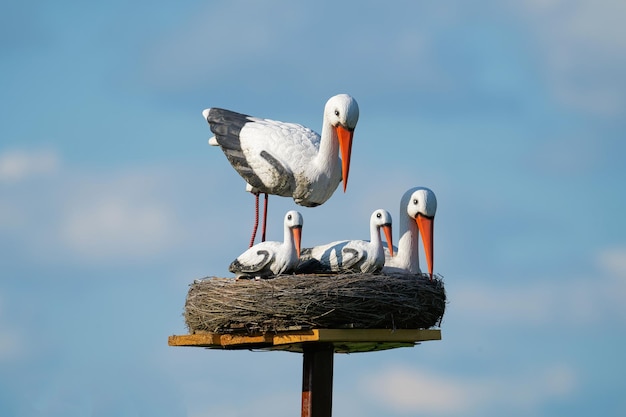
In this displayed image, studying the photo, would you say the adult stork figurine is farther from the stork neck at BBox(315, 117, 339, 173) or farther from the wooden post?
the wooden post

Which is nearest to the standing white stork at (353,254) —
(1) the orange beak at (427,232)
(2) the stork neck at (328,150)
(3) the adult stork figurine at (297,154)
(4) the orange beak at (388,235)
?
(4) the orange beak at (388,235)

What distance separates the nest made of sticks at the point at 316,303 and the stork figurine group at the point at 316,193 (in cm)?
23

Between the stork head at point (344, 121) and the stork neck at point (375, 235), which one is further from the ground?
the stork head at point (344, 121)

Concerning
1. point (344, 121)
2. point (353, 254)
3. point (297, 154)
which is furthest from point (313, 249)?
point (344, 121)

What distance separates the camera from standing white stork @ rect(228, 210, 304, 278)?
8266 millimetres

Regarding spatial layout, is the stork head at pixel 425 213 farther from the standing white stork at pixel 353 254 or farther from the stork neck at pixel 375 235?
the stork neck at pixel 375 235

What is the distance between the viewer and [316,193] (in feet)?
28.4

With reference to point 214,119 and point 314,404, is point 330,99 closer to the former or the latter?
point 214,119

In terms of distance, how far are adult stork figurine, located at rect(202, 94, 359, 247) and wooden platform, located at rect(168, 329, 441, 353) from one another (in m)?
1.02

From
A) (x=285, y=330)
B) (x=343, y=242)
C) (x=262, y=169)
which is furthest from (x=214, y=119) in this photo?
(x=285, y=330)

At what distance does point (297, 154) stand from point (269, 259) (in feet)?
2.83

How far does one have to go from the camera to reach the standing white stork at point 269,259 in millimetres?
8266

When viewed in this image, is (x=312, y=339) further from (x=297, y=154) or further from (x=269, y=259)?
(x=297, y=154)

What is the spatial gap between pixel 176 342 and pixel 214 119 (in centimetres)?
174
